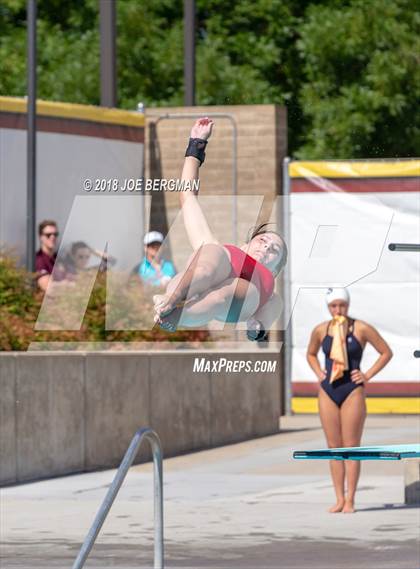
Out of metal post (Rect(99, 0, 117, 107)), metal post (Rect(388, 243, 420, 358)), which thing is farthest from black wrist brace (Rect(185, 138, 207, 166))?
metal post (Rect(99, 0, 117, 107))

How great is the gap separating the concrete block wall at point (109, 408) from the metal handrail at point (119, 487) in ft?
26.5

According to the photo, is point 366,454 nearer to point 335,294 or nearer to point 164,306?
point 335,294

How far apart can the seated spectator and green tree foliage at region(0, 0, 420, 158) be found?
450mm

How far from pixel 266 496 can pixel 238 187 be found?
11090 mm

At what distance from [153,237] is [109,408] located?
14308 millimetres

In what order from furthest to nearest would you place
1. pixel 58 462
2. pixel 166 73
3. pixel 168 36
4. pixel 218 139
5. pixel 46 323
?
1. pixel 166 73
2. pixel 168 36
3. pixel 58 462
4. pixel 218 139
5. pixel 46 323

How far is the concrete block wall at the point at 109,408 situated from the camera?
17484mm

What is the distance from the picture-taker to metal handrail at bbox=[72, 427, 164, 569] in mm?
7738

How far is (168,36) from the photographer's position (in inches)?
968

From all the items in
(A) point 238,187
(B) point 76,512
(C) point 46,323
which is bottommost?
(B) point 76,512

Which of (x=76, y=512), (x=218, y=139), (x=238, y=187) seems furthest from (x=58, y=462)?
(x=238, y=187)

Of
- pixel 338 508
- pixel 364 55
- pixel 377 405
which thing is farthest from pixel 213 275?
pixel 377 405

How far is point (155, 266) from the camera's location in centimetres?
446

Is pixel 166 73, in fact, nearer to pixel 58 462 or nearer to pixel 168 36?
pixel 168 36
